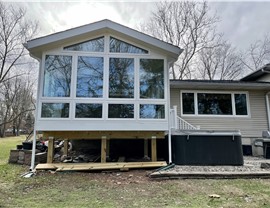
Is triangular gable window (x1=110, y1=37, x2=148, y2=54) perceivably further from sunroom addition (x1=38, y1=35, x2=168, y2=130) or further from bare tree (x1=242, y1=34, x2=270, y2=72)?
bare tree (x1=242, y1=34, x2=270, y2=72)

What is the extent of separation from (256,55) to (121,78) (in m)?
→ 21.6

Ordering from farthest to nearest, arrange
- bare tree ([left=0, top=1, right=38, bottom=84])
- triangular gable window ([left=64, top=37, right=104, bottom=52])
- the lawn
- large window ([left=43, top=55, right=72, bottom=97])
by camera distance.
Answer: bare tree ([left=0, top=1, right=38, bottom=84]) < triangular gable window ([left=64, top=37, right=104, bottom=52]) < large window ([left=43, top=55, right=72, bottom=97]) < the lawn

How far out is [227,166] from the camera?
6973mm

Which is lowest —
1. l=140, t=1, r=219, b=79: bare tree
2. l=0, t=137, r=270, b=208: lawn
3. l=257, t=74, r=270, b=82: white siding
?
l=0, t=137, r=270, b=208: lawn

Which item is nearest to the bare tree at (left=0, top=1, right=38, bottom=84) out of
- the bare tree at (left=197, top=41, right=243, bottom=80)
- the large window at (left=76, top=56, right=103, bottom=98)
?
the large window at (left=76, top=56, right=103, bottom=98)

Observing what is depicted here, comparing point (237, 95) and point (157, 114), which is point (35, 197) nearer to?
point (157, 114)

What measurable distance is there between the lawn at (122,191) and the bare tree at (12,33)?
54.8 ft

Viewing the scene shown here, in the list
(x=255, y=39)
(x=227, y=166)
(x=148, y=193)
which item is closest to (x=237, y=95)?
(x=227, y=166)

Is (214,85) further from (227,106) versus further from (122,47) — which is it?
(122,47)

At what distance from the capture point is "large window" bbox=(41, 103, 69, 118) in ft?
22.4

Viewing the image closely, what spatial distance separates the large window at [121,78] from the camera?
23.3ft

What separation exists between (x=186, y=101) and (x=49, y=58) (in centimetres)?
630

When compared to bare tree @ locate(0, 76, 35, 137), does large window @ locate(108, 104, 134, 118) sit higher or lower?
lower

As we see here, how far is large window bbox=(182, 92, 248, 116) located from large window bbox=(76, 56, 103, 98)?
15.7 feet
